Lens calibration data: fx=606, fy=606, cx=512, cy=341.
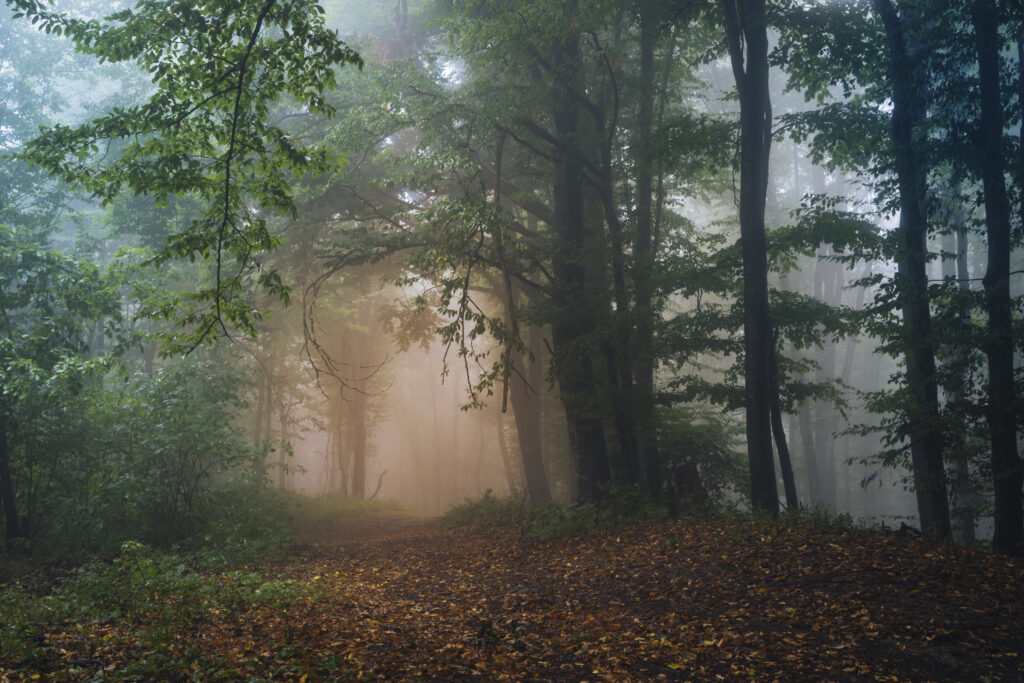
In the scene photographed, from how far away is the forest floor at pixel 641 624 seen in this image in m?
4.86

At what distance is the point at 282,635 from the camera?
19.6ft

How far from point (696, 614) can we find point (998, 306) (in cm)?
673

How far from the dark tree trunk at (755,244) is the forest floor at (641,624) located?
1.05 meters

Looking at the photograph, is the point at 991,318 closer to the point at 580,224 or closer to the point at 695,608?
the point at 695,608

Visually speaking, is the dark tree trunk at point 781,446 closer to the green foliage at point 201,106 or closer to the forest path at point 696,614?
the forest path at point 696,614

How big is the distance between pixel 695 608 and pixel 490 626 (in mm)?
2289

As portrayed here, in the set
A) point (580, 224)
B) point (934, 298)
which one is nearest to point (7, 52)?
point (580, 224)

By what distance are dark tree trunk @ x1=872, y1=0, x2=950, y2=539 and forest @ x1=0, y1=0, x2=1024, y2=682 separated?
6cm

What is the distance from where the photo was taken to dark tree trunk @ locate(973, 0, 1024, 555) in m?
8.73

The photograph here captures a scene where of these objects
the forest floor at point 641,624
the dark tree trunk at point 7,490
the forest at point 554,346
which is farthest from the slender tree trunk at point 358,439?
the forest floor at point 641,624

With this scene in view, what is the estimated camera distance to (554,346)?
1258cm

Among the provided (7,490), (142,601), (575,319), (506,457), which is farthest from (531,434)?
(142,601)

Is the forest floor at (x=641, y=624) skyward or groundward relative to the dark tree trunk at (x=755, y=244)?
groundward

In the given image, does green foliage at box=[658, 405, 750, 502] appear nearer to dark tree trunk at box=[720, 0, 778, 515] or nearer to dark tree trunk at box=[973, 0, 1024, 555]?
dark tree trunk at box=[720, 0, 778, 515]
